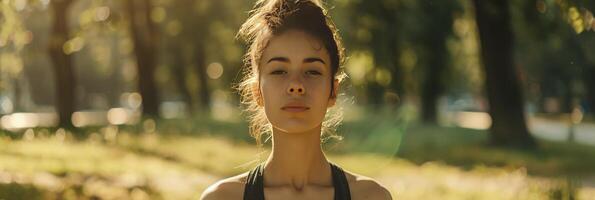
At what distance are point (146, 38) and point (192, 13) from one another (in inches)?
372

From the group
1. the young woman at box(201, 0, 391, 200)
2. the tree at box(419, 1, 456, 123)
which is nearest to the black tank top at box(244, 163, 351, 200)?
the young woman at box(201, 0, 391, 200)

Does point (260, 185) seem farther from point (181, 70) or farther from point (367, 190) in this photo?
point (181, 70)

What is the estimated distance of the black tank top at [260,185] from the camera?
116 inches

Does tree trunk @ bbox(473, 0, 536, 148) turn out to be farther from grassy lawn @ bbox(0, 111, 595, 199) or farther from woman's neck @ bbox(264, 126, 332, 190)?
woman's neck @ bbox(264, 126, 332, 190)

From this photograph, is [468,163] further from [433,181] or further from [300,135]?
[300,135]

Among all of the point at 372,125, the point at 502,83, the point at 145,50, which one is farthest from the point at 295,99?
the point at 372,125

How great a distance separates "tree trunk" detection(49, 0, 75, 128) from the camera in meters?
23.8

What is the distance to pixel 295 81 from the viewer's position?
285 centimetres

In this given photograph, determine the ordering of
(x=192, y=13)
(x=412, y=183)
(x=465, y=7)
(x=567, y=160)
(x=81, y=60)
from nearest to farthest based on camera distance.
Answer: (x=412, y=183), (x=567, y=160), (x=465, y=7), (x=192, y=13), (x=81, y=60)

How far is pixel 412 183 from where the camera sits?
12195 millimetres

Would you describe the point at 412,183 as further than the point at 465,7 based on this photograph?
No

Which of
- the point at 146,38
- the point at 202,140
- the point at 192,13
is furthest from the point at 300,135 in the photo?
the point at 192,13

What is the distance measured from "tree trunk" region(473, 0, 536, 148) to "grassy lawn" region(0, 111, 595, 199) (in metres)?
0.48

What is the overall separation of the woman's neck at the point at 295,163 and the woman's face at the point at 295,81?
129mm
